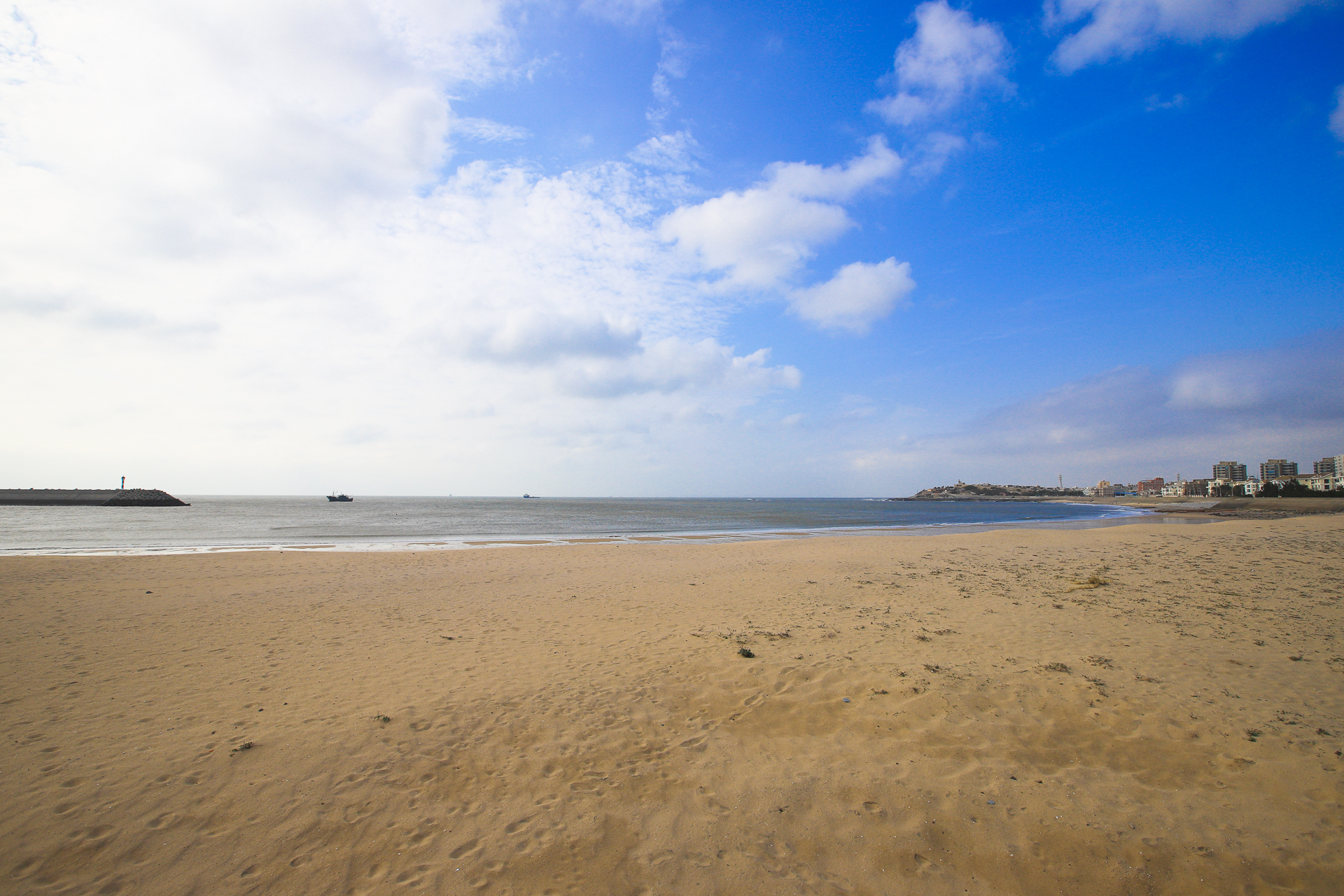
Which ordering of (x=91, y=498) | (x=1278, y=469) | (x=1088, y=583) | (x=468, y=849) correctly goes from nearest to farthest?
(x=468, y=849) < (x=1088, y=583) < (x=91, y=498) < (x=1278, y=469)

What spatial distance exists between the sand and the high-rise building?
9789 inches

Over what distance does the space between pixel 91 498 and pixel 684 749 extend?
158056 mm

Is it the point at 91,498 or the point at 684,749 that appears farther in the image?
the point at 91,498

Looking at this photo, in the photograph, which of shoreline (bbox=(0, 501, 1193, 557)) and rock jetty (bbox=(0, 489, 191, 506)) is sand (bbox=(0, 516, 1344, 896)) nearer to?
shoreline (bbox=(0, 501, 1193, 557))

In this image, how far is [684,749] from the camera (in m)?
6.11

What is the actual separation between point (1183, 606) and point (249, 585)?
24.2m

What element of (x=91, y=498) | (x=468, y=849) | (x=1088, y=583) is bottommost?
(x=468, y=849)

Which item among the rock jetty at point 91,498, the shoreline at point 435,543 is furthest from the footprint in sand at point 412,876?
the rock jetty at point 91,498

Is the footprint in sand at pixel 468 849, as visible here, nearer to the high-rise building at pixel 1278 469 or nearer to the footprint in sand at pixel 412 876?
the footprint in sand at pixel 412 876

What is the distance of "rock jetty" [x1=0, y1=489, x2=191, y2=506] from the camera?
100m

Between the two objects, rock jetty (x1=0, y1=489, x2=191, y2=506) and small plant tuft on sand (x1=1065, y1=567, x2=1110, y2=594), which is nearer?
A: small plant tuft on sand (x1=1065, y1=567, x2=1110, y2=594)

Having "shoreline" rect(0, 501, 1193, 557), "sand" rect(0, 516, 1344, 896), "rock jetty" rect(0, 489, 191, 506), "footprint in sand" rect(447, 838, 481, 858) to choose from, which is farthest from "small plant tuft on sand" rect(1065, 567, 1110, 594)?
"rock jetty" rect(0, 489, 191, 506)

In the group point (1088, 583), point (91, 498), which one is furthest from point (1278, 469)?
point (91, 498)

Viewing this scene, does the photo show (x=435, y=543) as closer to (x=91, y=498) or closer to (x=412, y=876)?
(x=412, y=876)
